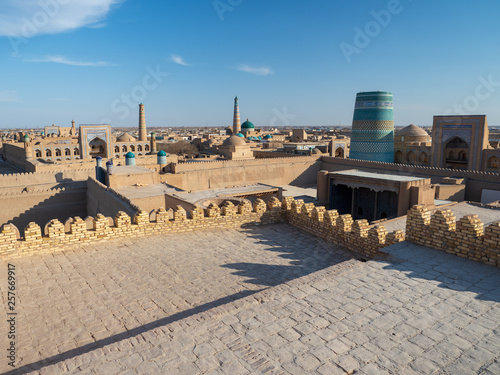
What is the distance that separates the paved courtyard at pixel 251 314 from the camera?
3.00 m

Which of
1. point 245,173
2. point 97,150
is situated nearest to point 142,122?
point 97,150

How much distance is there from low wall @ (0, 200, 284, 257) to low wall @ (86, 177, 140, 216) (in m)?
2.26

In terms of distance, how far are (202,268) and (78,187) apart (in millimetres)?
11067

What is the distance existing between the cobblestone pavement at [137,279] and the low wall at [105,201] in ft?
10.4

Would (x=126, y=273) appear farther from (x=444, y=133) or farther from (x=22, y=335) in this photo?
(x=444, y=133)

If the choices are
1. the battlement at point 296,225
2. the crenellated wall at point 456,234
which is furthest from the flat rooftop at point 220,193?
the crenellated wall at point 456,234

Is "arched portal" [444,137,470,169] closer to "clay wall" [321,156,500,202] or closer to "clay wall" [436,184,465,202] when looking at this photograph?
"clay wall" [321,156,500,202]

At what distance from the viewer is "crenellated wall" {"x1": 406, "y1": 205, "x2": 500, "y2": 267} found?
479 centimetres

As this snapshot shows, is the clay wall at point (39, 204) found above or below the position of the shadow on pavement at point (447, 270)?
below

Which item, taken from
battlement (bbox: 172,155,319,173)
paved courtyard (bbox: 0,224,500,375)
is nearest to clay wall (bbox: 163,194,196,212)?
paved courtyard (bbox: 0,224,500,375)

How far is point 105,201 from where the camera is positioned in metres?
12.2

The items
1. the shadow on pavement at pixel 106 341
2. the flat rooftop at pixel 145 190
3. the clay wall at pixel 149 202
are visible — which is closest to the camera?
the shadow on pavement at pixel 106 341

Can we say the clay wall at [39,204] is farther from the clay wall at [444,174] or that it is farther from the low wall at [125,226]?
the clay wall at [444,174]

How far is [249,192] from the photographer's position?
14508 mm
